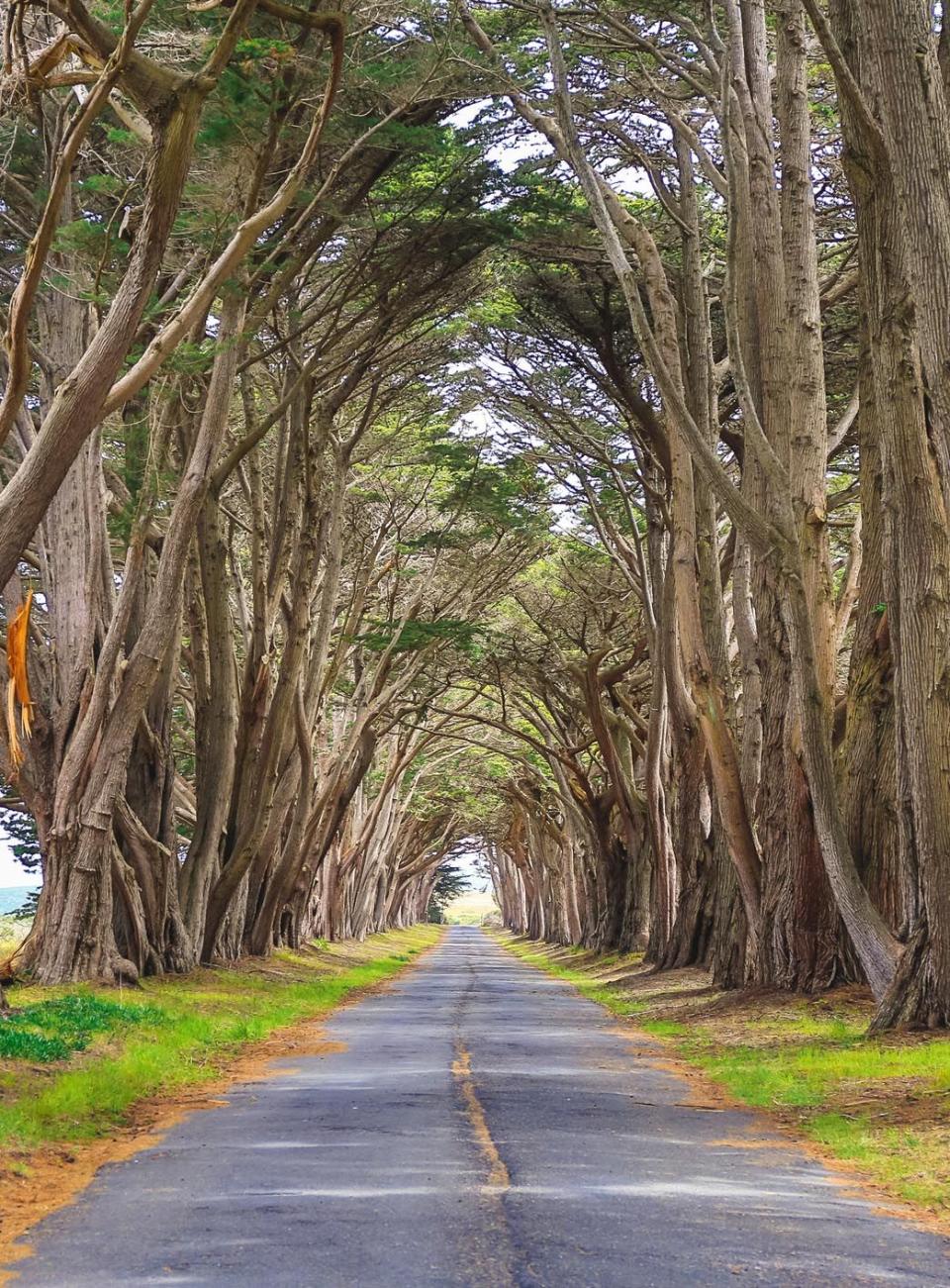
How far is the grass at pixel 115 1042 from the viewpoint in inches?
295

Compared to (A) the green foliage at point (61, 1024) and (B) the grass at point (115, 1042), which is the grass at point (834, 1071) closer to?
(B) the grass at point (115, 1042)

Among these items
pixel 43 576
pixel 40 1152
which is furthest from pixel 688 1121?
pixel 43 576

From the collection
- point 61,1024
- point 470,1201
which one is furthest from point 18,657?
point 470,1201

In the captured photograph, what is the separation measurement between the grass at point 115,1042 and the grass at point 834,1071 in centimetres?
361

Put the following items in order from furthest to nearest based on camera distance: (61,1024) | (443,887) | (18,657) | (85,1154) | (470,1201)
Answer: (443,887) → (18,657) → (61,1024) → (85,1154) → (470,1201)

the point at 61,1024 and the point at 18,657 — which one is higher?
the point at 18,657

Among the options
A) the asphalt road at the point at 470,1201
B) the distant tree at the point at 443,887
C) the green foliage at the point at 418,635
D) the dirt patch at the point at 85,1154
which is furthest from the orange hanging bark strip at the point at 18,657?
the distant tree at the point at 443,887

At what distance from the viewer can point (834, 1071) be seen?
9.43m

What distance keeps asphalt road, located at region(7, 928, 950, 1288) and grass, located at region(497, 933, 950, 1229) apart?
1.20ft

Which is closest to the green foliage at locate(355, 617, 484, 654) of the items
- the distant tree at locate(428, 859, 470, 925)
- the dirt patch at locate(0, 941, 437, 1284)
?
the dirt patch at locate(0, 941, 437, 1284)

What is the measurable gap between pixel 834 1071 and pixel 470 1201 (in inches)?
187

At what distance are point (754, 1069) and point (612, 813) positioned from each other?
873 inches

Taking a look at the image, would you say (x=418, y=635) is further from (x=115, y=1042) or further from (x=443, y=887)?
(x=443, y=887)

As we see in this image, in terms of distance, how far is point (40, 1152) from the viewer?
6613mm
